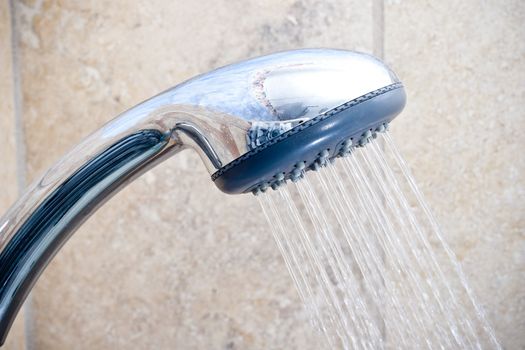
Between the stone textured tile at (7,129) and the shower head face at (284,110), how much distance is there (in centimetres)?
26

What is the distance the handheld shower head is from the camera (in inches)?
8.7

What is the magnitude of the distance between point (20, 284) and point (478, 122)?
1.17ft

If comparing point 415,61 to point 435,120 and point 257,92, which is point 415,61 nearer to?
point 435,120

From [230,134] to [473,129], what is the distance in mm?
296

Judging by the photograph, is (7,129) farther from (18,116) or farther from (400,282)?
(400,282)

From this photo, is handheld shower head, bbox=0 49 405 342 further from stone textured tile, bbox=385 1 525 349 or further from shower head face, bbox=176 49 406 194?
stone textured tile, bbox=385 1 525 349

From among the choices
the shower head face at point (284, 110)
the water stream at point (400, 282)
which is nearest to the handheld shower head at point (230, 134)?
the shower head face at point (284, 110)

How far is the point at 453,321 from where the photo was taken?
0.44m

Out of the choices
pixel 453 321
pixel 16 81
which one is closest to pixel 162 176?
pixel 16 81

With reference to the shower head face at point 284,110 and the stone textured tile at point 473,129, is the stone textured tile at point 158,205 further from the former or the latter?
the shower head face at point 284,110

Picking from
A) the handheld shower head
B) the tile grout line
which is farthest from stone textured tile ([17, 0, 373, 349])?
the handheld shower head

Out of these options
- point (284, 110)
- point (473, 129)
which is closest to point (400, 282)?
point (473, 129)

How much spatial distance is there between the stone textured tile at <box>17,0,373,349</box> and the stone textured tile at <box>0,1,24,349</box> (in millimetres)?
12

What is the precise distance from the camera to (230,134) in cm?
23
